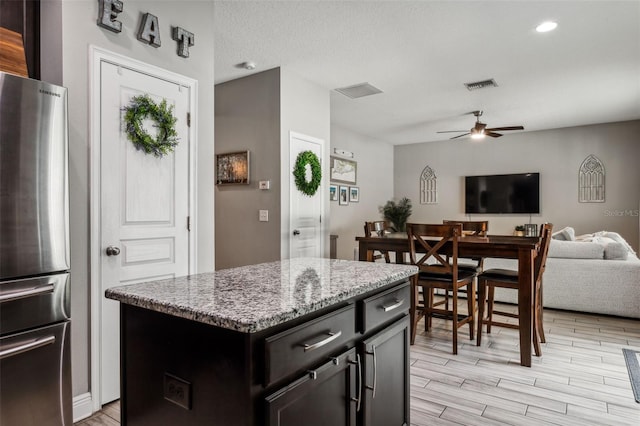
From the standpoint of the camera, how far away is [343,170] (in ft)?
23.7

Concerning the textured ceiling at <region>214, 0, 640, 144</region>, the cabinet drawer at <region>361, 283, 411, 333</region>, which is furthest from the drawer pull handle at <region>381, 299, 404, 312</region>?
the textured ceiling at <region>214, 0, 640, 144</region>

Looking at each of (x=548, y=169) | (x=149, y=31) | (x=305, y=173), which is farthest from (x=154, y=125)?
(x=548, y=169)

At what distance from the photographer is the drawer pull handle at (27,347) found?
1725 millimetres

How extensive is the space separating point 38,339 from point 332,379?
1.51 metres

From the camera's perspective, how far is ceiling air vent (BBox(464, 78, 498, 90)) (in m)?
4.76

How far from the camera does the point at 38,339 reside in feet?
6.10

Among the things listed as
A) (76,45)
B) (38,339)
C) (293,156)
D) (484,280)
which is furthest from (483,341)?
(76,45)

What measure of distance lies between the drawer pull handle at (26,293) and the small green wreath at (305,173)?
2.78 meters

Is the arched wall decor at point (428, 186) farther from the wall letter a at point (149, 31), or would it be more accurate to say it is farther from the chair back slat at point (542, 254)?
the wall letter a at point (149, 31)

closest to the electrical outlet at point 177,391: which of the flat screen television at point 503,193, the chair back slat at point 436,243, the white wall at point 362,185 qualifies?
the chair back slat at point 436,243

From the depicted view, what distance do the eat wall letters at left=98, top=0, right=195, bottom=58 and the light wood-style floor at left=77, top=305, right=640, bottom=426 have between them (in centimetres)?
229

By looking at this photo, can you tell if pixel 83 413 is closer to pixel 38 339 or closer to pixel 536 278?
pixel 38 339

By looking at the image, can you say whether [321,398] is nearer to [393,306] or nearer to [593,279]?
[393,306]

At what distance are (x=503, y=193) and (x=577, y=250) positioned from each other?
3.84 m
